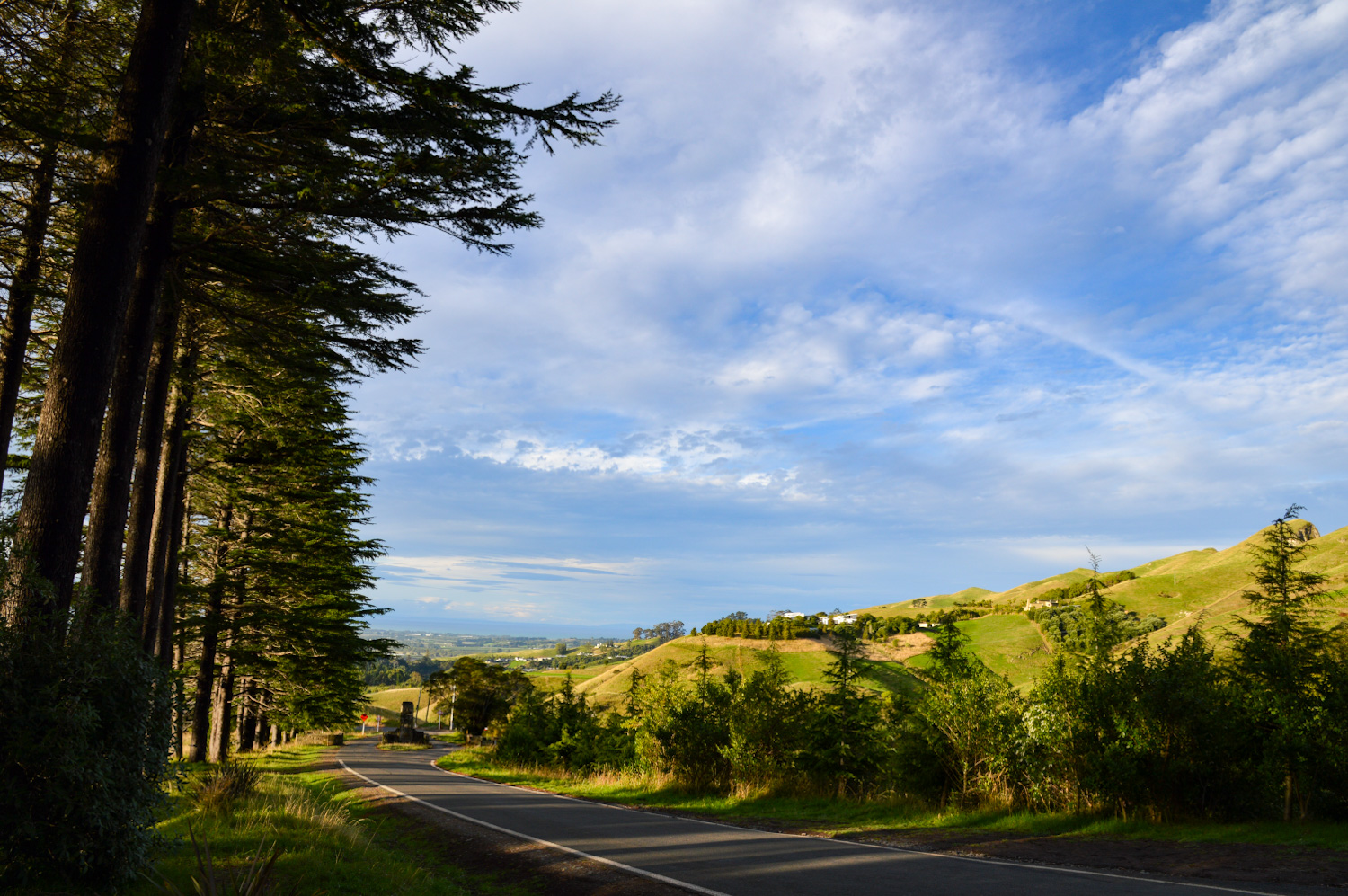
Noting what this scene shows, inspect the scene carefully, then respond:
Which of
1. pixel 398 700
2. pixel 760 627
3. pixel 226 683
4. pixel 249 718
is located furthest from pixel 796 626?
pixel 398 700

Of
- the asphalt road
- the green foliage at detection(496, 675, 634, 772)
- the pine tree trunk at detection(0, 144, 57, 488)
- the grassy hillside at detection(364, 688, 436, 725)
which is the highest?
the pine tree trunk at detection(0, 144, 57, 488)

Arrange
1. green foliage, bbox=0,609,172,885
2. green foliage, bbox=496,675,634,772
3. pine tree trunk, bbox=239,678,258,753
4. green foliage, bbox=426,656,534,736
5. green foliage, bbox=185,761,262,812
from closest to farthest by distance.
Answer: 1. green foliage, bbox=0,609,172,885
2. green foliage, bbox=185,761,262,812
3. green foliage, bbox=496,675,634,772
4. pine tree trunk, bbox=239,678,258,753
5. green foliage, bbox=426,656,534,736

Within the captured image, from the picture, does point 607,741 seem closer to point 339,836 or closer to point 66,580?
point 339,836

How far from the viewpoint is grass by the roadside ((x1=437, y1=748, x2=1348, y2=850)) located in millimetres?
9000

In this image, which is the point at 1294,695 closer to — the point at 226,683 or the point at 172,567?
the point at 172,567

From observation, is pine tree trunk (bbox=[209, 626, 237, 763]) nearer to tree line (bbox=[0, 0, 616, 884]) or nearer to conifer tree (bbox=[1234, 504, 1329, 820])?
tree line (bbox=[0, 0, 616, 884])

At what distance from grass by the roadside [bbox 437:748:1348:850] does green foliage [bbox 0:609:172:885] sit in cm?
910

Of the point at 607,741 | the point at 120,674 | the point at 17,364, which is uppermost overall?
the point at 17,364

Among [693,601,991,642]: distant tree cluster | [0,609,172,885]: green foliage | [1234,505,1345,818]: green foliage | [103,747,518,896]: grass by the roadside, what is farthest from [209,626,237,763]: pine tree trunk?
[693,601,991,642]: distant tree cluster

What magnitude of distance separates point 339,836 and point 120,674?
4.87 m

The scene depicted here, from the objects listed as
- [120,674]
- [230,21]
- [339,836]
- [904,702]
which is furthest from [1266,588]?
[230,21]

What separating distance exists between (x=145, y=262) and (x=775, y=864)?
446 inches

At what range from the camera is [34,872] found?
5.69m

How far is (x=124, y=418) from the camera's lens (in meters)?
9.66
